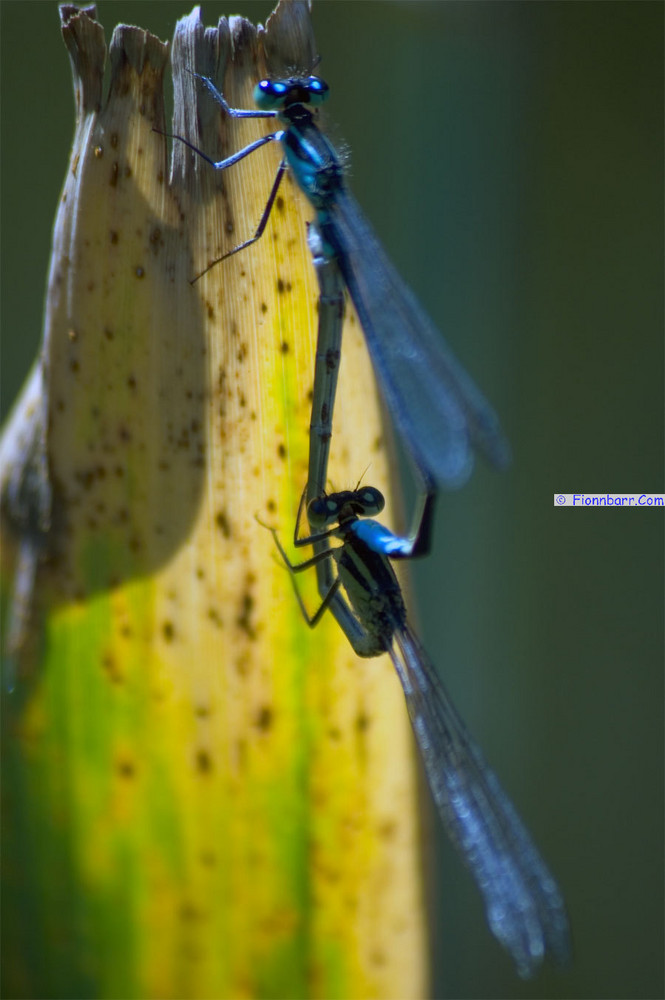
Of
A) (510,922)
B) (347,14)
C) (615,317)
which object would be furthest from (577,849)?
(347,14)

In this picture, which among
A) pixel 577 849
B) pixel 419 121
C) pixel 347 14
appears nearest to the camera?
pixel 347 14

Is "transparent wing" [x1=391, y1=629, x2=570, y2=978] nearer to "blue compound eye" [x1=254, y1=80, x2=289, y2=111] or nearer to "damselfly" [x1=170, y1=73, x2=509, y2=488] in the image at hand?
"damselfly" [x1=170, y1=73, x2=509, y2=488]

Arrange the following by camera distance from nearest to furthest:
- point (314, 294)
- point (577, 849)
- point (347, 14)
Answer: point (314, 294) → point (347, 14) → point (577, 849)

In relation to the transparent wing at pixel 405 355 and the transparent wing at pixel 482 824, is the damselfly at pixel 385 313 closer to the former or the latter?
the transparent wing at pixel 405 355

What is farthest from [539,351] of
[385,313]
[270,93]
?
[270,93]

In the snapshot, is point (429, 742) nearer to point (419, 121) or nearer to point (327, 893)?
point (327, 893)

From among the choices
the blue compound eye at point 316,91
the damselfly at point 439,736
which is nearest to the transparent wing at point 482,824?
the damselfly at point 439,736
